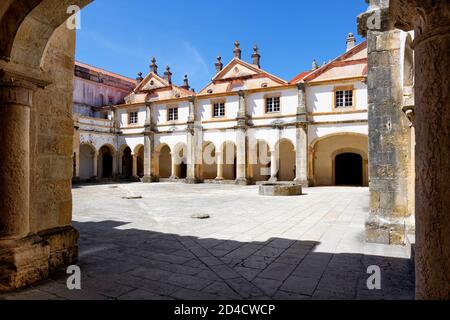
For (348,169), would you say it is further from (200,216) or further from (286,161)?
(200,216)

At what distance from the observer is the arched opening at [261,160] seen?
2338 cm

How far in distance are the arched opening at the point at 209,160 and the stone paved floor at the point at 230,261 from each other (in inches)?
731

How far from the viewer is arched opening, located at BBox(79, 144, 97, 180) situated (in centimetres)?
2706

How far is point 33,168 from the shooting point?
348cm

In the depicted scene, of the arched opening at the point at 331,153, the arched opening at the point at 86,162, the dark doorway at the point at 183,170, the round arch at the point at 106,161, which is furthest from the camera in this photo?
the dark doorway at the point at 183,170

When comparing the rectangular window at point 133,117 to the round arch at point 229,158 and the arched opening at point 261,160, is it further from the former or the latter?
the arched opening at point 261,160

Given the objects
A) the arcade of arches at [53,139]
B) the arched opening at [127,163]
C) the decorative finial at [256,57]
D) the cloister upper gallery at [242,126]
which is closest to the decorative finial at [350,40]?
the cloister upper gallery at [242,126]

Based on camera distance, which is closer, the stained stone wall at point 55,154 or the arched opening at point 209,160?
the stained stone wall at point 55,154

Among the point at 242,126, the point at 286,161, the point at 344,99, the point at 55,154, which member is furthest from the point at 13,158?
the point at 286,161

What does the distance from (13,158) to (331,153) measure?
22.4 metres

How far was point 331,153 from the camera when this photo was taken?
22844 millimetres

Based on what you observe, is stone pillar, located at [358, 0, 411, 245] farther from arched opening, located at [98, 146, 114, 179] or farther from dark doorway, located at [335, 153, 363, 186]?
arched opening, located at [98, 146, 114, 179]

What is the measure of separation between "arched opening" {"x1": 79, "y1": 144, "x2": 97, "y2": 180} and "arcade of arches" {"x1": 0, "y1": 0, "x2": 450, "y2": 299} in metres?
25.0
